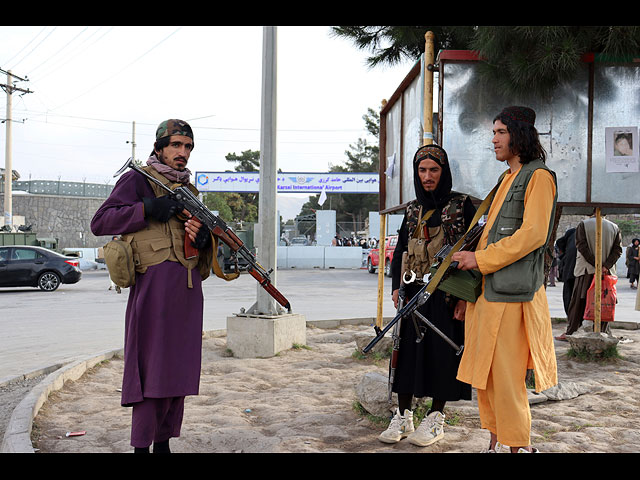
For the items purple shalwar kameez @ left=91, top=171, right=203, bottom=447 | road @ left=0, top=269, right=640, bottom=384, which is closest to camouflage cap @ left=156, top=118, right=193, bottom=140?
purple shalwar kameez @ left=91, top=171, right=203, bottom=447

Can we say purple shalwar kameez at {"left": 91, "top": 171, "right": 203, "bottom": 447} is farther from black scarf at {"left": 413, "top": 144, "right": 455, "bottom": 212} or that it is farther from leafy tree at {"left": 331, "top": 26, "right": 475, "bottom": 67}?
leafy tree at {"left": 331, "top": 26, "right": 475, "bottom": 67}

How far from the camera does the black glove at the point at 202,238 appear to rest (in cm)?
300

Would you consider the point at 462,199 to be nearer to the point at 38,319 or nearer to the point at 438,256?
the point at 438,256

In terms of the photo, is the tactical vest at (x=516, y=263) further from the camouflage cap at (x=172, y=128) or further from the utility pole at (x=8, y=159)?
the utility pole at (x=8, y=159)

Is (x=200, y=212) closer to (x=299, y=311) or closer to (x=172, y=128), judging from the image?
(x=172, y=128)

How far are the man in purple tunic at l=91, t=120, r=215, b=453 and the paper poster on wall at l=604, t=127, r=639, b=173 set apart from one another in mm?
3768

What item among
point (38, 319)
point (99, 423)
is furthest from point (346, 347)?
point (38, 319)

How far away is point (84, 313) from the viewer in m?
10.8

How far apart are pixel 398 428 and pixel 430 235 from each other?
120 cm

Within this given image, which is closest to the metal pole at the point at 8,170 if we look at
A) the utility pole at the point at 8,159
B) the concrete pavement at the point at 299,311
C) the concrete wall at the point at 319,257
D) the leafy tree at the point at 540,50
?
the utility pole at the point at 8,159

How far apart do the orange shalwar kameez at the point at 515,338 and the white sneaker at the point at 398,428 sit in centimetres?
77

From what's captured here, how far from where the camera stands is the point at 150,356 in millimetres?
2867

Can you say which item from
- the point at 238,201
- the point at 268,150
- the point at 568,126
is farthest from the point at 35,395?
the point at 238,201

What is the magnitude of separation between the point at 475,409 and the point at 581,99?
9.09 feet
